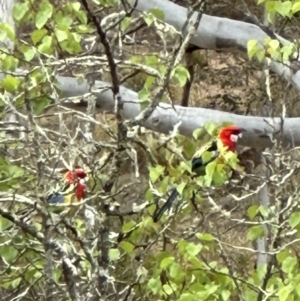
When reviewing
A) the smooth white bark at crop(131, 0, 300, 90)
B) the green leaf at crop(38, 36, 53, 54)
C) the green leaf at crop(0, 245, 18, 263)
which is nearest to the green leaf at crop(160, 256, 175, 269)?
the green leaf at crop(0, 245, 18, 263)

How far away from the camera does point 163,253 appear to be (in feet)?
8.87

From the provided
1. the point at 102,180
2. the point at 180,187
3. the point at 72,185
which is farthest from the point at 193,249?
the point at 102,180

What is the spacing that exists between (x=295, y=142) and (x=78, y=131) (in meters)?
1.37

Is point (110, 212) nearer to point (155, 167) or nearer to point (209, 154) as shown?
point (155, 167)

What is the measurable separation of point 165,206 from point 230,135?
533 millimetres

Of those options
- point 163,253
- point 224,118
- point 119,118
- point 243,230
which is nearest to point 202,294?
point 163,253

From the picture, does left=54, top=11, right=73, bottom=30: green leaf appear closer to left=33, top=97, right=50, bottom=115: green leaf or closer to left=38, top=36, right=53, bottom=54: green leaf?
left=38, top=36, right=53, bottom=54: green leaf

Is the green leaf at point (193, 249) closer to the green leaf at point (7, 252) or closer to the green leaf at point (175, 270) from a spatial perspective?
the green leaf at point (175, 270)

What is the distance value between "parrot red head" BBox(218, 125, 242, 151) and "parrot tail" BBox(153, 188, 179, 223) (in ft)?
0.86

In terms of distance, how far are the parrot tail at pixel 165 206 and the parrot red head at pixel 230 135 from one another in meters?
0.26

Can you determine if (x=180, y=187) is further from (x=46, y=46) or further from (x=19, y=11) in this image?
(x=19, y=11)

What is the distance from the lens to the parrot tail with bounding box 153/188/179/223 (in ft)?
8.50

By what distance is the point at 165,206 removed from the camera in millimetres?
2707

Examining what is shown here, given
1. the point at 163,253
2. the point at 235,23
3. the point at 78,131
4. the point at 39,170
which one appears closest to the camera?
the point at 39,170
